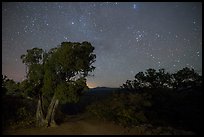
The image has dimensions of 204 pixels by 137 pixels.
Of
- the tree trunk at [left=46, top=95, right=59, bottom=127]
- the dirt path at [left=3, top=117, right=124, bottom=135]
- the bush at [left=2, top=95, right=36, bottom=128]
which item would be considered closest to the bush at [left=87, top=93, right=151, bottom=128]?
the dirt path at [left=3, top=117, right=124, bottom=135]

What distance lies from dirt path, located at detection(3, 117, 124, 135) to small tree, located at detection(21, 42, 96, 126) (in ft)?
4.09

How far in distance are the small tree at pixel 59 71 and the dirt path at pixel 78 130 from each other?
1.25m

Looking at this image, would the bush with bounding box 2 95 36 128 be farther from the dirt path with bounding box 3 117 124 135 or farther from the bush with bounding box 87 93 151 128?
the bush with bounding box 87 93 151 128

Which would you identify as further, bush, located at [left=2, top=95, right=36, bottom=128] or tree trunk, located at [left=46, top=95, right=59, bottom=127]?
tree trunk, located at [left=46, top=95, right=59, bottom=127]

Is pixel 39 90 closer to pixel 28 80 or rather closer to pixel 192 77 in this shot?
pixel 28 80

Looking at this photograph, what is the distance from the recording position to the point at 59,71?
18125 mm

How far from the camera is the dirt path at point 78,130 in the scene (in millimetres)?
15688

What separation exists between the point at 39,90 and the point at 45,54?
106 inches

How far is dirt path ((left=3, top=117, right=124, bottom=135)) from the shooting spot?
15688 millimetres

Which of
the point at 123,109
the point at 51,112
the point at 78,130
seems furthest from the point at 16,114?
the point at 123,109

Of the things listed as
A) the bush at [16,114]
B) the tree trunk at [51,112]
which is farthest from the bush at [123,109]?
the bush at [16,114]

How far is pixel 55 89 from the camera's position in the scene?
1775cm

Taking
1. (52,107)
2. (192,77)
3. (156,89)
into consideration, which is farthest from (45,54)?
(192,77)

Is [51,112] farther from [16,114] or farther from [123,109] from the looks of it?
[123,109]
